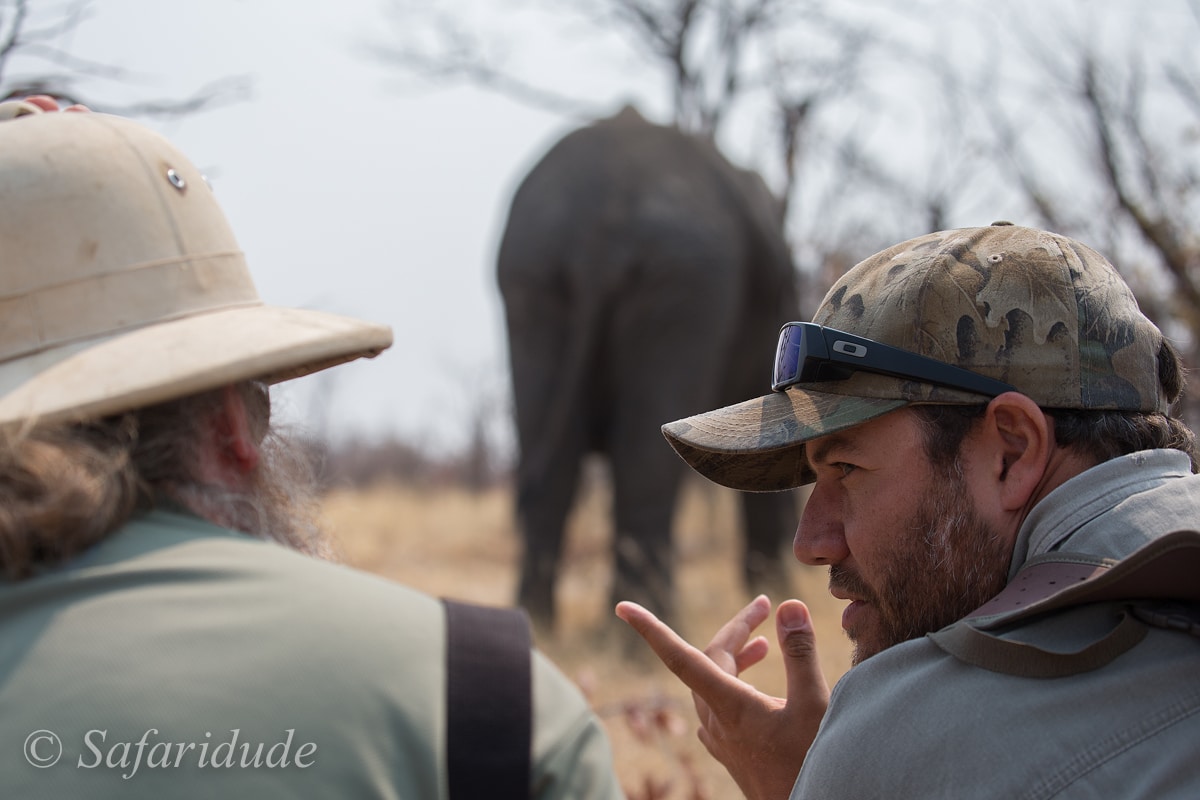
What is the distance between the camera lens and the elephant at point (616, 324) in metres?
7.68

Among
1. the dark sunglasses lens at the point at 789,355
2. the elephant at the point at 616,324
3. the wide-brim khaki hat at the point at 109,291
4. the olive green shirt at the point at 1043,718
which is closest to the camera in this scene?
the olive green shirt at the point at 1043,718

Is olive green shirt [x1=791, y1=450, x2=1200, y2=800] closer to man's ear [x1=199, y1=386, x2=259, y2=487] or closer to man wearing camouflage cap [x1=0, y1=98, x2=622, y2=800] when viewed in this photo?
man wearing camouflage cap [x1=0, y1=98, x2=622, y2=800]

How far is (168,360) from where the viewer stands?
158 cm

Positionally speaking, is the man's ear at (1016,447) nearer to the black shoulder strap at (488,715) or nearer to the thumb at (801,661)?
the thumb at (801,661)

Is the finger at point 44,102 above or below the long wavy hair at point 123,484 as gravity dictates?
above

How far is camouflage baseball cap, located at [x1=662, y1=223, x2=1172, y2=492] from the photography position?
1854 millimetres

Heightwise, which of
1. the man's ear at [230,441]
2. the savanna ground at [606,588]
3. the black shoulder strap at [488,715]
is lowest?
the savanna ground at [606,588]

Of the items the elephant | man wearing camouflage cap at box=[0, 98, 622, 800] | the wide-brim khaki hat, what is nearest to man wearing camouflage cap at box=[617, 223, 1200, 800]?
man wearing camouflage cap at box=[0, 98, 622, 800]

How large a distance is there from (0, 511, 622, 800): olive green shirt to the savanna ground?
2.20 ft

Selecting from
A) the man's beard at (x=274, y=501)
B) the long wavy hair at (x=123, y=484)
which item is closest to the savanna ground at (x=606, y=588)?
the man's beard at (x=274, y=501)

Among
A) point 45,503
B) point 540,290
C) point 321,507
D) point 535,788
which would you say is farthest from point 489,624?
point 540,290

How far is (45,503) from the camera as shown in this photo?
1.38 meters

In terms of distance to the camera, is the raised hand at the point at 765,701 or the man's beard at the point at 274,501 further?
the raised hand at the point at 765,701

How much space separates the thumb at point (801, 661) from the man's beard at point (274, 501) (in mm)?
763
